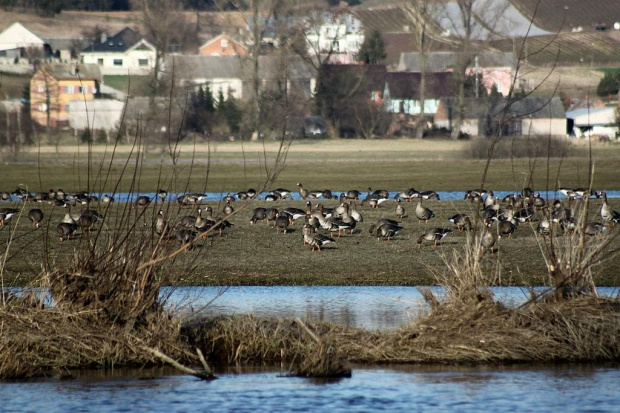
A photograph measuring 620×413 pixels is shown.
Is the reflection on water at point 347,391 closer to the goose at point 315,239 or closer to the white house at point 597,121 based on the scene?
the goose at point 315,239

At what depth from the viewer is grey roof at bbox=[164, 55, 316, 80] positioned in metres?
77.1

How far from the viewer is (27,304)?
497 inches

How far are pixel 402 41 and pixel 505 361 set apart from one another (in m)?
125

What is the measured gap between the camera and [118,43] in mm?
120625

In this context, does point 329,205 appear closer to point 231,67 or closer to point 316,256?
point 316,256

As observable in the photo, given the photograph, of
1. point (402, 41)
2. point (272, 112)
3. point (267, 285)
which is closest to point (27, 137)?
point (272, 112)

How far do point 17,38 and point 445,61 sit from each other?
173 feet

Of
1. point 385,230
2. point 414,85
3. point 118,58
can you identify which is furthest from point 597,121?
point 385,230

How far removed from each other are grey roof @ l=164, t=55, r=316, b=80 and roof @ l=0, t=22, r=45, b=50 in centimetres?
3113

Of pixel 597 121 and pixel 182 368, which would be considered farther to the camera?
pixel 597 121

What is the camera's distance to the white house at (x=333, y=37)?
8375 cm

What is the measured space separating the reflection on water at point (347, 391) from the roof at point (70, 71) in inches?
2933

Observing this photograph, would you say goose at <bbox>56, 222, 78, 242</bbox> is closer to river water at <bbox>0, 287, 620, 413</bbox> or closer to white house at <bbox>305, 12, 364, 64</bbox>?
river water at <bbox>0, 287, 620, 413</bbox>

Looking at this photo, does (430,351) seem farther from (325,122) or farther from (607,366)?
(325,122)
